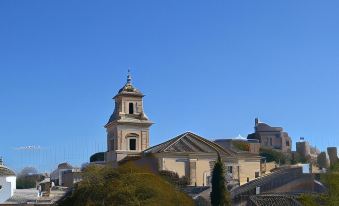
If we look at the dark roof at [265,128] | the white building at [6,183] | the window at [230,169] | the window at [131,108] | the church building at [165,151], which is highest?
the dark roof at [265,128]

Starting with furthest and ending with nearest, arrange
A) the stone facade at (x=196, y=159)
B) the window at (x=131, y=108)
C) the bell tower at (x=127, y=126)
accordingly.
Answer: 1. the window at (x=131, y=108)
2. the bell tower at (x=127, y=126)
3. the stone facade at (x=196, y=159)

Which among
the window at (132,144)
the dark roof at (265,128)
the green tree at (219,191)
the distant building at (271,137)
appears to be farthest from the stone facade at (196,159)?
the dark roof at (265,128)

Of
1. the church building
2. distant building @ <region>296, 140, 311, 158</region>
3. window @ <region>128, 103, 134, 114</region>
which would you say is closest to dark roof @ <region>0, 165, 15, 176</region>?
the church building

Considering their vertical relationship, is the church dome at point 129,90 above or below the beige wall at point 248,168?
above

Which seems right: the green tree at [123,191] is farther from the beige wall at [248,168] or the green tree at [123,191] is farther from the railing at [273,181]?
the beige wall at [248,168]

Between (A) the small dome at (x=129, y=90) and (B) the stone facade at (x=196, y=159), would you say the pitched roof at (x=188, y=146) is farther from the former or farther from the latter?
(A) the small dome at (x=129, y=90)

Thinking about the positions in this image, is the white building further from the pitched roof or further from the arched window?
the pitched roof

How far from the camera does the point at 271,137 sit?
13888 cm

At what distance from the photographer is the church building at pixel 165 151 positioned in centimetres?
5916

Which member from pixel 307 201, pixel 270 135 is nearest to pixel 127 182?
pixel 307 201

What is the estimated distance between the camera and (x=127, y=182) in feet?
100

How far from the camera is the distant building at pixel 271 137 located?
138 meters

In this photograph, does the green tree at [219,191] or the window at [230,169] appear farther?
the window at [230,169]

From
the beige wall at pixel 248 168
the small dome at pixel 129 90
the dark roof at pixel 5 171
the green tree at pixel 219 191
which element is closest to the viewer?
the green tree at pixel 219 191
